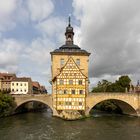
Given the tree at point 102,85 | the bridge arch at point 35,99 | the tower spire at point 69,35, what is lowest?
the bridge arch at point 35,99

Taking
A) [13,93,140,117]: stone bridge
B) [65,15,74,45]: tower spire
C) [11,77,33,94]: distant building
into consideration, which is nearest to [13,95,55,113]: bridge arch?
[13,93,140,117]: stone bridge

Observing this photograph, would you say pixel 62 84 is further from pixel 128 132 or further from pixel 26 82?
pixel 26 82

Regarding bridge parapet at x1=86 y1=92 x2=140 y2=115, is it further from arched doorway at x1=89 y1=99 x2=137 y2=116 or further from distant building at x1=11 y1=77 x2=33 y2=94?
distant building at x1=11 y1=77 x2=33 y2=94

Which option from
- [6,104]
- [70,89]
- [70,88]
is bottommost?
[6,104]

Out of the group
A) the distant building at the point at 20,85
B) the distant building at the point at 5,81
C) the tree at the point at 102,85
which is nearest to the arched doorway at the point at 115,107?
the tree at the point at 102,85

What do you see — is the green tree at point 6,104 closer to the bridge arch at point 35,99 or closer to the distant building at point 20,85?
the bridge arch at point 35,99

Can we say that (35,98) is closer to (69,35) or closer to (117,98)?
(69,35)

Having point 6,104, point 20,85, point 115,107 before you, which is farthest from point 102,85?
point 6,104

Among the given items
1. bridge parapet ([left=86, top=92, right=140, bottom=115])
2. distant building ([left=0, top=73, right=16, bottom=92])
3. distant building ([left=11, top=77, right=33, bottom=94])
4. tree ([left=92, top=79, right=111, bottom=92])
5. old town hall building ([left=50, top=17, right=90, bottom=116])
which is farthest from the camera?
distant building ([left=11, top=77, right=33, bottom=94])

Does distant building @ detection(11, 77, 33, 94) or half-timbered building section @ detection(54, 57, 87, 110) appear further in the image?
distant building @ detection(11, 77, 33, 94)

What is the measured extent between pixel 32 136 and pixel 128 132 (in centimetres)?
1089

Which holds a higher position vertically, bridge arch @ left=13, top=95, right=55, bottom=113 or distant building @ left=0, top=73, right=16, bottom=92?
distant building @ left=0, top=73, right=16, bottom=92

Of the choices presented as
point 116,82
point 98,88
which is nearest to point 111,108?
point 116,82

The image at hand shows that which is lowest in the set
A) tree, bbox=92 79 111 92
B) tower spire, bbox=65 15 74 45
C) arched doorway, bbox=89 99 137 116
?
arched doorway, bbox=89 99 137 116
